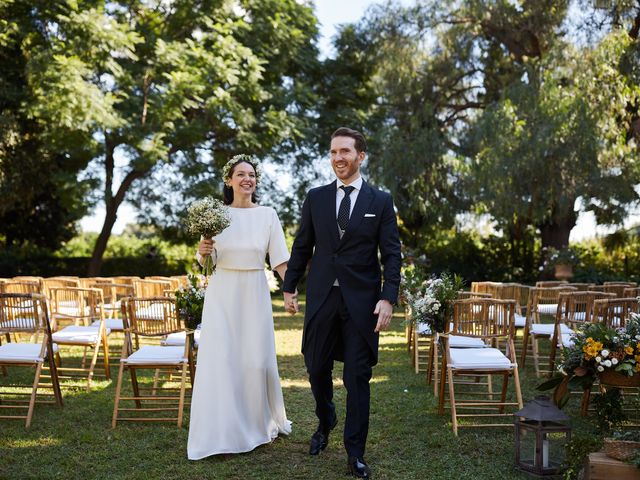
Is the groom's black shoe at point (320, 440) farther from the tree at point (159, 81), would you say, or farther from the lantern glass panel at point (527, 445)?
the tree at point (159, 81)

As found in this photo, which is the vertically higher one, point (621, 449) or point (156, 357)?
point (156, 357)

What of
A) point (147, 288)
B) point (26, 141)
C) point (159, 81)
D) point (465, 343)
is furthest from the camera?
point (26, 141)

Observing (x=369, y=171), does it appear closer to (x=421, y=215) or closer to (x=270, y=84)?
(x=421, y=215)

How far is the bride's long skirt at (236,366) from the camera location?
4.81 meters

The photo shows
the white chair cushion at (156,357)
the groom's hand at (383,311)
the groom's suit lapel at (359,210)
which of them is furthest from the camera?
the white chair cushion at (156,357)

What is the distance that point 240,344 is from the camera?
5016 mm

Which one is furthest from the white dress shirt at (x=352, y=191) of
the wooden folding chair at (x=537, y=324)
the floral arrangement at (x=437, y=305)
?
the wooden folding chair at (x=537, y=324)

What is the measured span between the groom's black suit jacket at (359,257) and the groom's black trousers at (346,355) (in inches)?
2.0

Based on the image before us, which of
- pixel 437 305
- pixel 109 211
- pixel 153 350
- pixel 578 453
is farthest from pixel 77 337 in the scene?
pixel 109 211

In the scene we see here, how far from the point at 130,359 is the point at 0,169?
13.9m

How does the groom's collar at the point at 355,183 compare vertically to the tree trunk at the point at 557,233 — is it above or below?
below

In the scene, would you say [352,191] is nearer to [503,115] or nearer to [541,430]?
[541,430]

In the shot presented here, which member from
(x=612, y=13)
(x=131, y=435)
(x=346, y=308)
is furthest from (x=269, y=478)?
(x=612, y=13)

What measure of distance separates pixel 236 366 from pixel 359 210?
1.45 m
